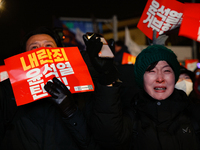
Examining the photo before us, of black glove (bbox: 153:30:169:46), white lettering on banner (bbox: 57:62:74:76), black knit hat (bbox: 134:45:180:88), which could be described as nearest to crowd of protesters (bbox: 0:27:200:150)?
black knit hat (bbox: 134:45:180:88)

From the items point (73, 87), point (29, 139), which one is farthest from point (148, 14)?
point (29, 139)

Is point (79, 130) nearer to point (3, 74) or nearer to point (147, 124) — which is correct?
point (147, 124)

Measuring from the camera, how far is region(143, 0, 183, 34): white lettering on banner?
6.52 feet

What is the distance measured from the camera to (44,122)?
4.89 ft

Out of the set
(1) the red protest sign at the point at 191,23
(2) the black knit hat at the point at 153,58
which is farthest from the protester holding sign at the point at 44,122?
(1) the red protest sign at the point at 191,23

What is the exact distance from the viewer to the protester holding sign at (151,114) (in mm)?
1356

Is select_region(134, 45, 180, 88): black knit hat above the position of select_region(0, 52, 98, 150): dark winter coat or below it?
above

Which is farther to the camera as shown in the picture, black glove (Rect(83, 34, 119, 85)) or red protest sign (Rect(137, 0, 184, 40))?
red protest sign (Rect(137, 0, 184, 40))

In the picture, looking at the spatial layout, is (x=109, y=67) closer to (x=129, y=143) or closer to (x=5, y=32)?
(x=129, y=143)

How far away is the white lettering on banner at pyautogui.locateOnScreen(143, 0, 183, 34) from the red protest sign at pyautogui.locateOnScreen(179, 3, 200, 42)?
16cm

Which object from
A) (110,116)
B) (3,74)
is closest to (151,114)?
(110,116)

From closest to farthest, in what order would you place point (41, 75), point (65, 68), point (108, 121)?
point (108, 121), point (41, 75), point (65, 68)

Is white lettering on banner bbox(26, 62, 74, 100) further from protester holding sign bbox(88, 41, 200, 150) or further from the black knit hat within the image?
the black knit hat

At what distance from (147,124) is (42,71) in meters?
0.90
